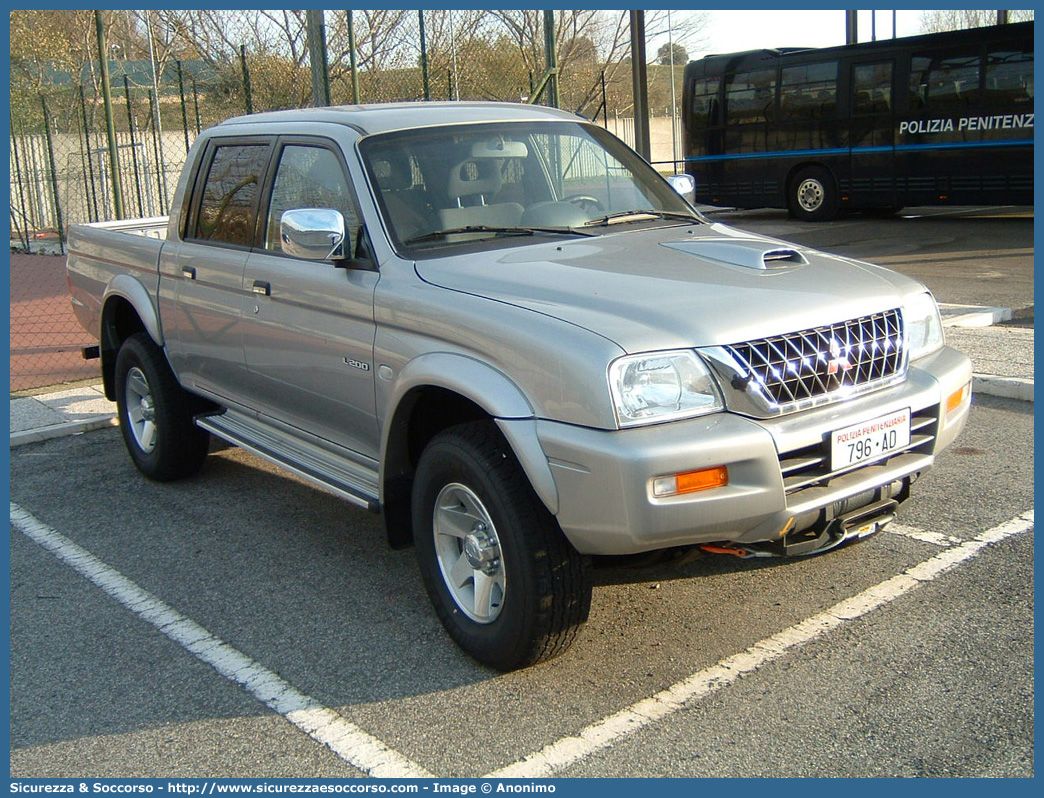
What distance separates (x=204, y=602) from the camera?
464 centimetres

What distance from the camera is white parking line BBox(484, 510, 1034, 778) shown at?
330 cm

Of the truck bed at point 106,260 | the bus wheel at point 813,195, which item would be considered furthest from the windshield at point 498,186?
the bus wheel at point 813,195

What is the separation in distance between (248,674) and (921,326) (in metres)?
2.87

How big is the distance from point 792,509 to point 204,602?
2.57 meters

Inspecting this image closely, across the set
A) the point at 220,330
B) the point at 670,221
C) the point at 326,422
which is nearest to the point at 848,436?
the point at 670,221

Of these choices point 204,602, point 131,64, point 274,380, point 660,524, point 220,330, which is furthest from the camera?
point 131,64

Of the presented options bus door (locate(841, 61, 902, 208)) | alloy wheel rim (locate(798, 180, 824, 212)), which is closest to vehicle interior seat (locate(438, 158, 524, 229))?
bus door (locate(841, 61, 902, 208))

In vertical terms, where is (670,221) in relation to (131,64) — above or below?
below

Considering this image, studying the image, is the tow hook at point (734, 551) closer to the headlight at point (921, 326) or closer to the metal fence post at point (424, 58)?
the headlight at point (921, 326)

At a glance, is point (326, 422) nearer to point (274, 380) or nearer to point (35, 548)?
point (274, 380)

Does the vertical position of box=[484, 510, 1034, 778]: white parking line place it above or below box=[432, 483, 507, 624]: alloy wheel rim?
below

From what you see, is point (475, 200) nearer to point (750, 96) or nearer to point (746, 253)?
point (746, 253)

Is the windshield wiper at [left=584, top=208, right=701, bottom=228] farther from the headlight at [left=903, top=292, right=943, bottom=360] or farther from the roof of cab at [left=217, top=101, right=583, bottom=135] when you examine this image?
the headlight at [left=903, top=292, right=943, bottom=360]

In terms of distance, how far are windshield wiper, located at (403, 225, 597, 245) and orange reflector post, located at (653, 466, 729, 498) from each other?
1606 mm
